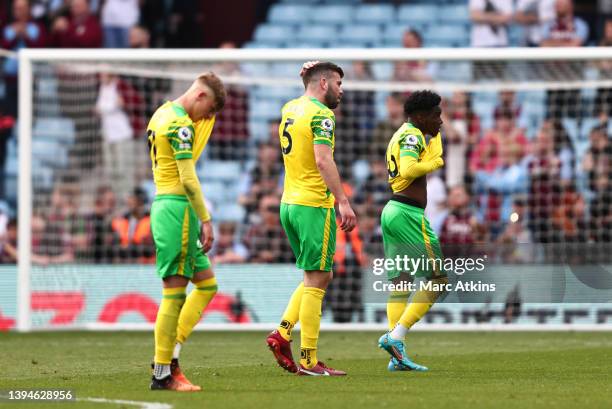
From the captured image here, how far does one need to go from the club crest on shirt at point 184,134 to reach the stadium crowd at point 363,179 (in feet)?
28.1

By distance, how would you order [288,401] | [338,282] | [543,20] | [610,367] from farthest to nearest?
1. [543,20]
2. [338,282]
3. [610,367]
4. [288,401]

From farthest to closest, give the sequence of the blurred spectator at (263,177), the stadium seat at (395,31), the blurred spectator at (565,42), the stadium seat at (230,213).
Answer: the stadium seat at (395,31) → the stadium seat at (230,213) → the blurred spectator at (263,177) → the blurred spectator at (565,42)

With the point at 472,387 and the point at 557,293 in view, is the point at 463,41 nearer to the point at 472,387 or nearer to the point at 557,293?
the point at 557,293

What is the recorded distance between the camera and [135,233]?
683 inches

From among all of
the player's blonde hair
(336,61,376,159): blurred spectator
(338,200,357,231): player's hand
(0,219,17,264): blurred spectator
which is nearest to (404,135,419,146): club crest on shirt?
(338,200,357,231): player's hand

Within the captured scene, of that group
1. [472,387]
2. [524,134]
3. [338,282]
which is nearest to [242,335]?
[338,282]

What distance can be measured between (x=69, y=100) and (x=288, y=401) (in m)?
10.9

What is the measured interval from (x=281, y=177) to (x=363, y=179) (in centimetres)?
116

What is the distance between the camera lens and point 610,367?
10539 millimetres

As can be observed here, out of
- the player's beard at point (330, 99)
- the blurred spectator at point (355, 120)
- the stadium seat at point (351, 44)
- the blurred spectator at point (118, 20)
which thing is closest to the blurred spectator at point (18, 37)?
the blurred spectator at point (118, 20)

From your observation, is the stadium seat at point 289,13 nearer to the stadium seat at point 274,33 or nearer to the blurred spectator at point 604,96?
the stadium seat at point 274,33

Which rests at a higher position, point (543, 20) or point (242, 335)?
point (543, 20)

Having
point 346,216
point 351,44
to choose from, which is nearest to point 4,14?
point 351,44

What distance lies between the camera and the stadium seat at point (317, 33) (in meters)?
22.2
